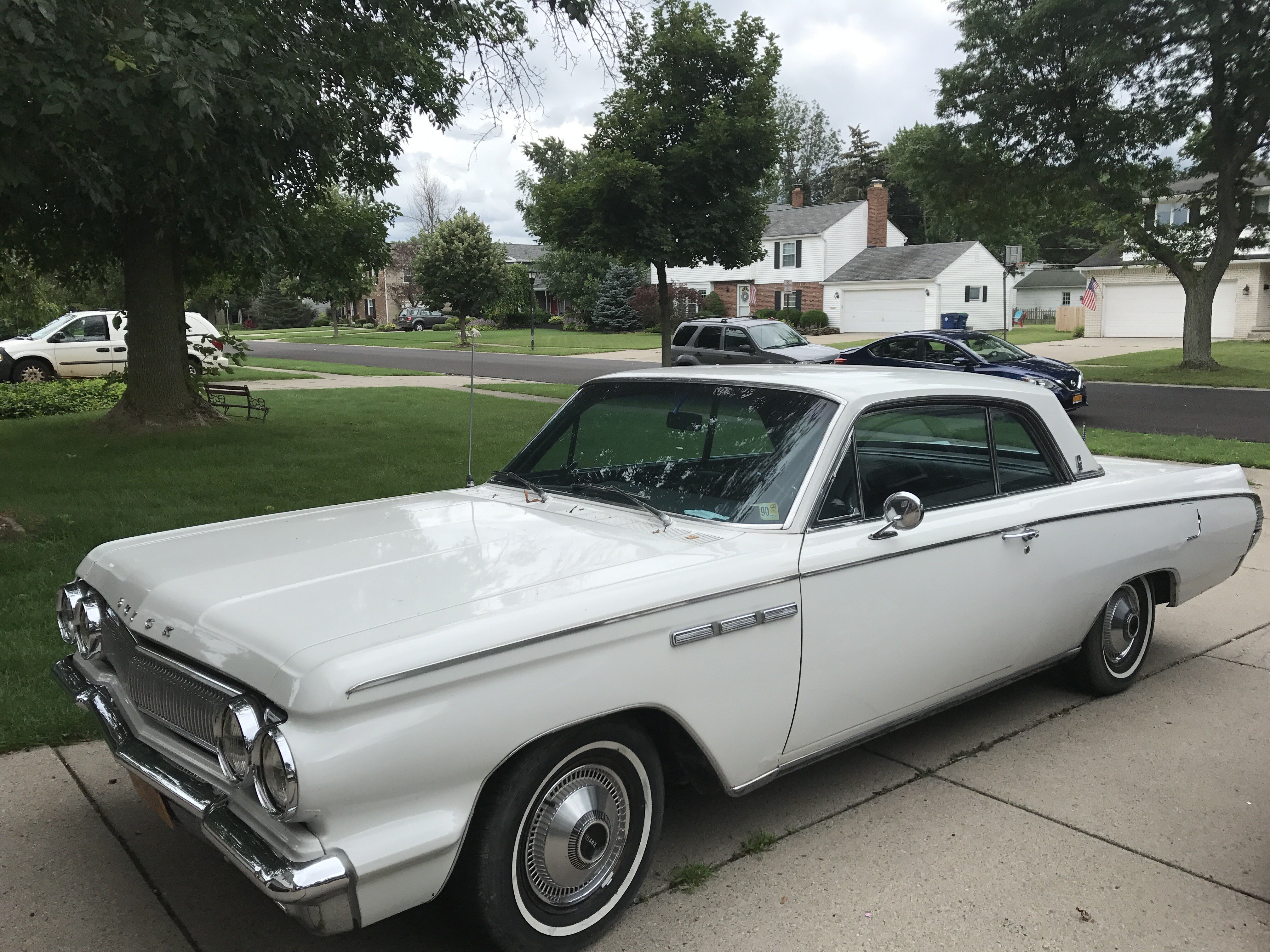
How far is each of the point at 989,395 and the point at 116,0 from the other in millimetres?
6217

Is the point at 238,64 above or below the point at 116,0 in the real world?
below

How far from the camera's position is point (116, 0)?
6898 millimetres

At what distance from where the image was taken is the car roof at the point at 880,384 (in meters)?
3.84

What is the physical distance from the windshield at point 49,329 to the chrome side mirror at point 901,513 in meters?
23.4

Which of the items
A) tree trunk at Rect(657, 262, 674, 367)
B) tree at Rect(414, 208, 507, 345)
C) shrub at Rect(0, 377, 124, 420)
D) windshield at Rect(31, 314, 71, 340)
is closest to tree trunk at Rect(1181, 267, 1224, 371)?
tree trunk at Rect(657, 262, 674, 367)

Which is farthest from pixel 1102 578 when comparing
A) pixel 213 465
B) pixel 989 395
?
pixel 213 465

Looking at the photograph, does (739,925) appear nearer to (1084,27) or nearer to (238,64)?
(238,64)

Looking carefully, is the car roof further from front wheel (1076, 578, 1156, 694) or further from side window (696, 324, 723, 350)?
side window (696, 324, 723, 350)

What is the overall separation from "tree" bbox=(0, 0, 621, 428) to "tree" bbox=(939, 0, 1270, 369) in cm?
1515

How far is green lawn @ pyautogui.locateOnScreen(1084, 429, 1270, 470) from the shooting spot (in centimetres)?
1162

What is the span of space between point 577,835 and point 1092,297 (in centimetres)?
4553

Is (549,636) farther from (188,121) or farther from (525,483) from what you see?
(188,121)

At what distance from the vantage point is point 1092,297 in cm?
4328

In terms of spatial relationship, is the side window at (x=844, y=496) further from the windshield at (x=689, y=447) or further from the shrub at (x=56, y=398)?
the shrub at (x=56, y=398)
